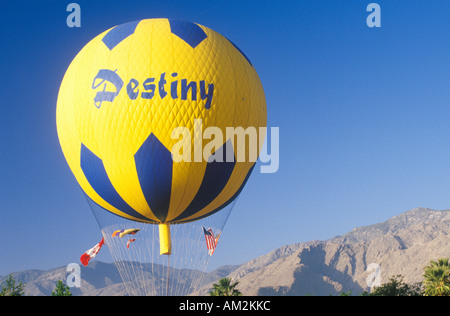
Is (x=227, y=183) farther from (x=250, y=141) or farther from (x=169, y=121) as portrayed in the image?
(x=169, y=121)

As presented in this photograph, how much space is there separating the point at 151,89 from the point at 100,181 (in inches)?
211

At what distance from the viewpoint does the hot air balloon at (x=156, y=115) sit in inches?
922

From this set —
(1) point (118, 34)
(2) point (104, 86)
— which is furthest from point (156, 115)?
(1) point (118, 34)

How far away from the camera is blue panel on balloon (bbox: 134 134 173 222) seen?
929 inches

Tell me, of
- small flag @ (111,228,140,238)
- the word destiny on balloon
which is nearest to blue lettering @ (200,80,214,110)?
the word destiny on balloon

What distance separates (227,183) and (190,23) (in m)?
7.95

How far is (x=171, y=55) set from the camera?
938 inches

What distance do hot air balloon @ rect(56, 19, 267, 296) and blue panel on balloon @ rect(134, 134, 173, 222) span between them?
45 millimetres

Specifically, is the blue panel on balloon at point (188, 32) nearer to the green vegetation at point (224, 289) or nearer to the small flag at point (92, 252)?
the small flag at point (92, 252)

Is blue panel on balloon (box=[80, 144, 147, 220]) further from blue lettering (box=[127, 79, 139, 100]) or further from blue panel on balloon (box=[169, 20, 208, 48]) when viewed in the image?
blue panel on balloon (box=[169, 20, 208, 48])

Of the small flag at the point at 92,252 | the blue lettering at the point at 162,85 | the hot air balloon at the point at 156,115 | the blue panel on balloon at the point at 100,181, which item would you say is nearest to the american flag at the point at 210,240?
the hot air balloon at the point at 156,115

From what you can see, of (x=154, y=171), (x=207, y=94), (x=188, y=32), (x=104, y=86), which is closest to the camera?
(x=207, y=94)

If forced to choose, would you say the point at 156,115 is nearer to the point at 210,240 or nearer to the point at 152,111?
the point at 152,111

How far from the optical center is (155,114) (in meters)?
23.3
